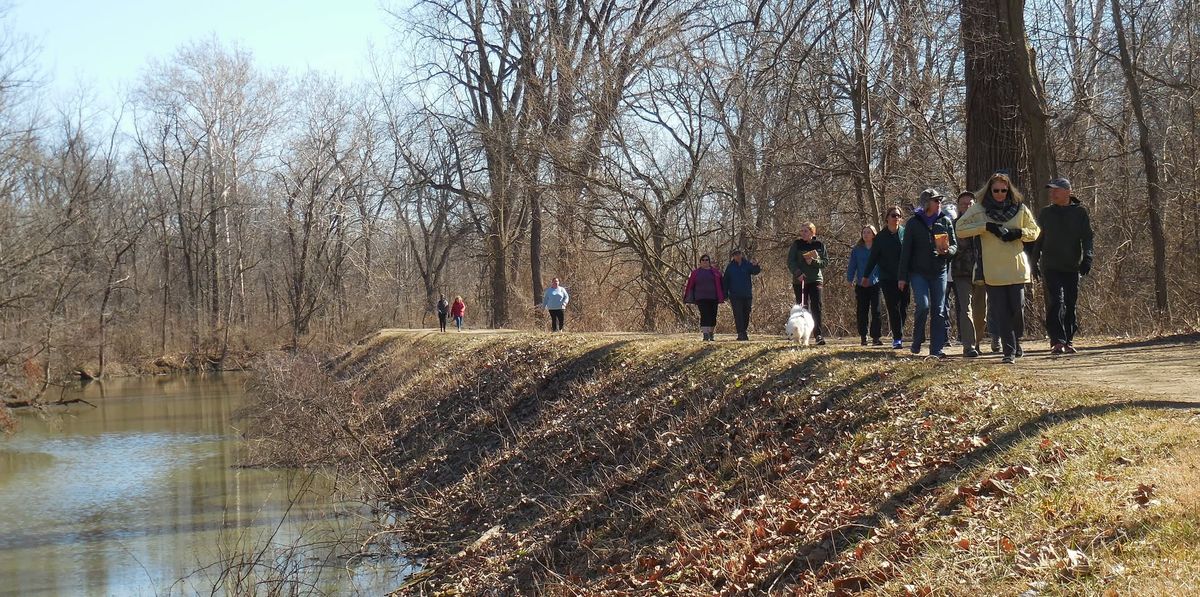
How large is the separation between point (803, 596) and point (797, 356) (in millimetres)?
6204

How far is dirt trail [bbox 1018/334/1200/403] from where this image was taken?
834cm

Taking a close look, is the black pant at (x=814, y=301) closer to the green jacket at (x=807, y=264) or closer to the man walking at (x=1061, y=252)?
the green jacket at (x=807, y=264)

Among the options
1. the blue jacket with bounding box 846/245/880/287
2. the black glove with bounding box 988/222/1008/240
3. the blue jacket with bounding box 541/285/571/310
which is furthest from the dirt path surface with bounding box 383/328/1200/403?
the blue jacket with bounding box 541/285/571/310

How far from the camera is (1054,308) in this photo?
1116cm

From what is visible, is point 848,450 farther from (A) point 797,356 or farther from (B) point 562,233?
(B) point 562,233

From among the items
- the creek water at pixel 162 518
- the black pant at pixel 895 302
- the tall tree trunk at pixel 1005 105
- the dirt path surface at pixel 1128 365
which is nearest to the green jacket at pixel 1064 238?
the dirt path surface at pixel 1128 365

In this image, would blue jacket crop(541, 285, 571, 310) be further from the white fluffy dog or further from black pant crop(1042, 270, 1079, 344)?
black pant crop(1042, 270, 1079, 344)

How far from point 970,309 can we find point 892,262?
1275 mm

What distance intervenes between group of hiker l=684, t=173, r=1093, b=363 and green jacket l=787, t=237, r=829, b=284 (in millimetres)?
1008

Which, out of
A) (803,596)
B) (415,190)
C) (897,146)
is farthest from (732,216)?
(803,596)

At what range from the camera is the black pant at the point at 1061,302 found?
35.8 feet

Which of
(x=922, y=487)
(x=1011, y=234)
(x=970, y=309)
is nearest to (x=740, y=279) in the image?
(x=970, y=309)

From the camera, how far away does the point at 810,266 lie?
559 inches

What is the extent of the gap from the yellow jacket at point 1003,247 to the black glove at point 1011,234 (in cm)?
3
